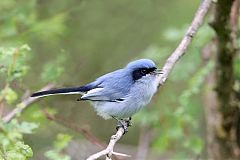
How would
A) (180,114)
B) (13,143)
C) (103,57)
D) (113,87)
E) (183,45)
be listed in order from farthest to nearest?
(103,57), (180,114), (113,87), (183,45), (13,143)

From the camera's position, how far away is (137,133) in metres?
7.19

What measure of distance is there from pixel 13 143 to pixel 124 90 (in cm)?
149

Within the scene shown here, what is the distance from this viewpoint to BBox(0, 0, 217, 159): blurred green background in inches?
193

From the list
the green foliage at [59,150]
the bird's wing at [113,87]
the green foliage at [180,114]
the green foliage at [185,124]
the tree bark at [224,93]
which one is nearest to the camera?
the green foliage at [59,150]

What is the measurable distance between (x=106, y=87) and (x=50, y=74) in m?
0.46

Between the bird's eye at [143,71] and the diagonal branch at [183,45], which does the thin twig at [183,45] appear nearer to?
the diagonal branch at [183,45]

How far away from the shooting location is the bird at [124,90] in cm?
418

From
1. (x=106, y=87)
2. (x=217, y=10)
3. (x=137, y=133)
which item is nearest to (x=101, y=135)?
(x=137, y=133)

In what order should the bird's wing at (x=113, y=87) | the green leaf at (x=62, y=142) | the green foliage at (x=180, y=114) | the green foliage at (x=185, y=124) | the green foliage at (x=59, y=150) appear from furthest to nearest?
the green foliage at (x=180, y=114)
the green foliage at (x=185, y=124)
the bird's wing at (x=113, y=87)
the green leaf at (x=62, y=142)
the green foliage at (x=59, y=150)

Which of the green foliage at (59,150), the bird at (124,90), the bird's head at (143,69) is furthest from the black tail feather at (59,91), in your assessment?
the green foliage at (59,150)

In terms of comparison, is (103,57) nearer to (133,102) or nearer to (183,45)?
(133,102)

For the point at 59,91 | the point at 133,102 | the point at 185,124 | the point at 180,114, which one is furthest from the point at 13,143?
the point at 185,124

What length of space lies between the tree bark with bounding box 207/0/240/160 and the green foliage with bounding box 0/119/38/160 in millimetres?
1582

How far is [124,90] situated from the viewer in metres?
4.29
